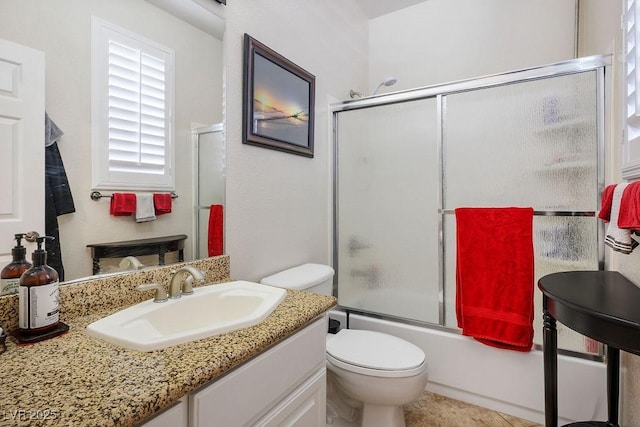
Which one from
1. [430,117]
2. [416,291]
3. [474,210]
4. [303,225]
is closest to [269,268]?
[303,225]

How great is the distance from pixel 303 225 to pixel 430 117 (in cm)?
105

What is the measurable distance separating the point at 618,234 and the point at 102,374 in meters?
1.51

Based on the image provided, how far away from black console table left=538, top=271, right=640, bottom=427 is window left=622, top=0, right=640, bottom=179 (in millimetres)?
430

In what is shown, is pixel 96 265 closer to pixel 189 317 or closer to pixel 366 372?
pixel 189 317

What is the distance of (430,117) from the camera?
1904mm

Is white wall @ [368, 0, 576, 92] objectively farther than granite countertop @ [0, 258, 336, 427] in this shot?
Yes

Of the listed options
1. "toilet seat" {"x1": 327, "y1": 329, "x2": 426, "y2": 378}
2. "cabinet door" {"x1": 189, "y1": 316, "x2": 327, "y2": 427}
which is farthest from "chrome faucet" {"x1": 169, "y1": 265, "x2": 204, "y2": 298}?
"toilet seat" {"x1": 327, "y1": 329, "x2": 426, "y2": 378}

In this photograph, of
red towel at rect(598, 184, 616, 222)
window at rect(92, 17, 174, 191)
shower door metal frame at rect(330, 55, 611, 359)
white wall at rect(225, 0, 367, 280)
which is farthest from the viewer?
shower door metal frame at rect(330, 55, 611, 359)

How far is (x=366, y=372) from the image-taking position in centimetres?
131

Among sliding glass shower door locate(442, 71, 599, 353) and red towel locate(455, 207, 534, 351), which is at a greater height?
sliding glass shower door locate(442, 71, 599, 353)

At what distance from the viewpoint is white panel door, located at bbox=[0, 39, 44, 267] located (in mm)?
731

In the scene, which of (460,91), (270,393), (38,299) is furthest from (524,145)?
(38,299)

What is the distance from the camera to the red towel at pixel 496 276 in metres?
1.58

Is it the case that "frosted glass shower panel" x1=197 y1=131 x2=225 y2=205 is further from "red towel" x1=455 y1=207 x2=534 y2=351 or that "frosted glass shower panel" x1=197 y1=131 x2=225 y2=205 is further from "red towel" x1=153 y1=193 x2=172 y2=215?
"red towel" x1=455 y1=207 x2=534 y2=351
